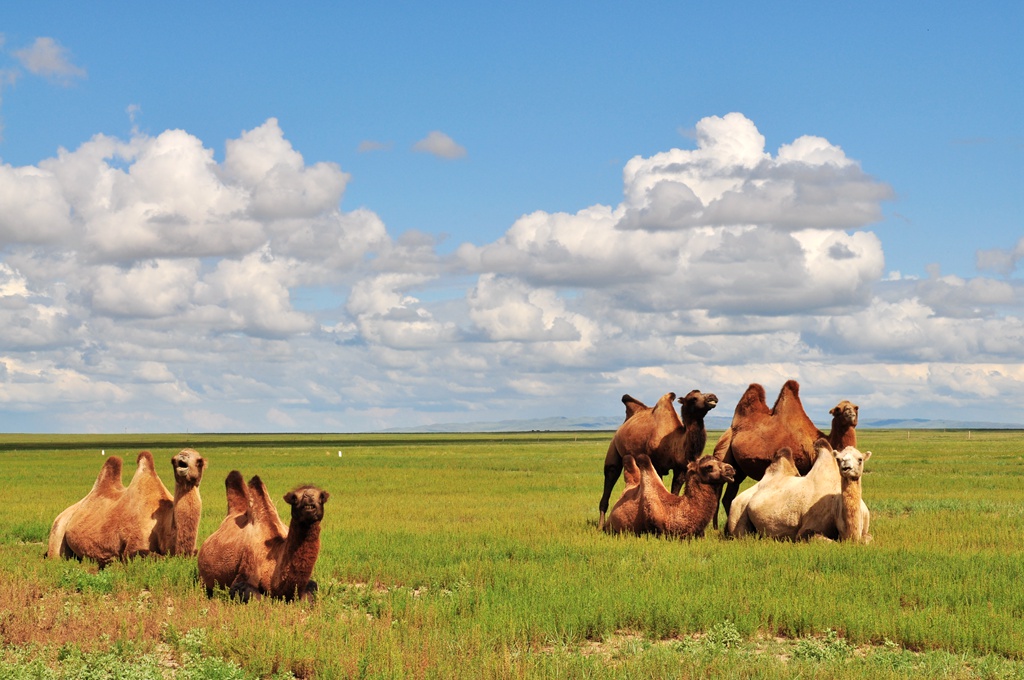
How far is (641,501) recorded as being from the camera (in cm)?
1752

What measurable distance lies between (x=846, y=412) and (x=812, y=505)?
2542mm

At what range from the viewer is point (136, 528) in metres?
14.9

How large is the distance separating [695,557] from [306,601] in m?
6.20

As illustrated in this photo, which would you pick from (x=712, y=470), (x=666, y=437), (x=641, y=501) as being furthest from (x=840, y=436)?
(x=641, y=501)

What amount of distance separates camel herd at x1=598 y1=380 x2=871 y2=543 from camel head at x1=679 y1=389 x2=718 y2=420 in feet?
0.07

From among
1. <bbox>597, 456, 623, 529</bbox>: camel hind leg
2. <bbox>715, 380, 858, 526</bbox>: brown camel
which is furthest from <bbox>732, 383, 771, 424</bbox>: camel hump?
<bbox>597, 456, 623, 529</bbox>: camel hind leg

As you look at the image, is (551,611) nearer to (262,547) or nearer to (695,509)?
(262,547)

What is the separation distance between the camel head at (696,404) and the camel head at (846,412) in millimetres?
2264

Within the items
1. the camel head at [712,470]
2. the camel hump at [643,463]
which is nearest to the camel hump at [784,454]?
the camel head at [712,470]

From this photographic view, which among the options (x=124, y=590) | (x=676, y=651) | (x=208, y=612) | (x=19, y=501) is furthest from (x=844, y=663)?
(x=19, y=501)

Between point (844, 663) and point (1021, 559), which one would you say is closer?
point (844, 663)

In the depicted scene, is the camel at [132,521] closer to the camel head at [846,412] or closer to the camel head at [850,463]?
the camel head at [850,463]

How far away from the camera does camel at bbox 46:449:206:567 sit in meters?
14.5

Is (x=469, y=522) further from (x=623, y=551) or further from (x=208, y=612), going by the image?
(x=208, y=612)
